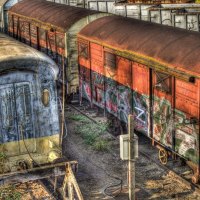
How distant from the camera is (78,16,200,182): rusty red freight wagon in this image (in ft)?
40.7

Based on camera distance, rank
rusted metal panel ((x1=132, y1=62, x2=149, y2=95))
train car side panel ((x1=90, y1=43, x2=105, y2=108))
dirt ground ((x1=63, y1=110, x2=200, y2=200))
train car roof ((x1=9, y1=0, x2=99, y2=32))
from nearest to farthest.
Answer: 1. dirt ground ((x1=63, y1=110, x2=200, y2=200))
2. rusted metal panel ((x1=132, y1=62, x2=149, y2=95))
3. train car side panel ((x1=90, y1=43, x2=105, y2=108))
4. train car roof ((x1=9, y1=0, x2=99, y2=32))

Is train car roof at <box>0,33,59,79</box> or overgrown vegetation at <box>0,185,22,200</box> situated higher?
train car roof at <box>0,33,59,79</box>

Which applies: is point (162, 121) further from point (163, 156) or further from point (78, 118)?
point (78, 118)

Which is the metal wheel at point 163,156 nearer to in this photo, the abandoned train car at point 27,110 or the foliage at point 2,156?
the abandoned train car at point 27,110

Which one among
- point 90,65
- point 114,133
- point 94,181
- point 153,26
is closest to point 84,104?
point 90,65

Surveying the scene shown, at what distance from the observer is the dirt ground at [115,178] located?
41.0 feet

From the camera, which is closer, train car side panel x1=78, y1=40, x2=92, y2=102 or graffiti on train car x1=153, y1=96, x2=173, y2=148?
graffiti on train car x1=153, y1=96, x2=173, y2=148

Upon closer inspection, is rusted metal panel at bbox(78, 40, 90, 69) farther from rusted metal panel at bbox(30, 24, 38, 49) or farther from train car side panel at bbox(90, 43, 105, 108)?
rusted metal panel at bbox(30, 24, 38, 49)

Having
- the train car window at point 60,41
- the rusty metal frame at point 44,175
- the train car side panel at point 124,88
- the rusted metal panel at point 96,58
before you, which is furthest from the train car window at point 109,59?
the rusty metal frame at point 44,175

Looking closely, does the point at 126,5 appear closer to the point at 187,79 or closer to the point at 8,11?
the point at 8,11

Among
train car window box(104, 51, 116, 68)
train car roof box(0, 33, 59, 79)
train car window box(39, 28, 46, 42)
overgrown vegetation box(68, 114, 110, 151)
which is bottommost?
overgrown vegetation box(68, 114, 110, 151)

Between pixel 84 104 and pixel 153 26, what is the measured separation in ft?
21.2

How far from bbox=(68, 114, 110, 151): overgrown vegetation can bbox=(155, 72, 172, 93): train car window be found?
11.2 ft

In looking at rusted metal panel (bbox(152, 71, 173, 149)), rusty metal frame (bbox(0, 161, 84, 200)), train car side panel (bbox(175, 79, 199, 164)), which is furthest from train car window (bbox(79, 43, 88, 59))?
rusty metal frame (bbox(0, 161, 84, 200))
